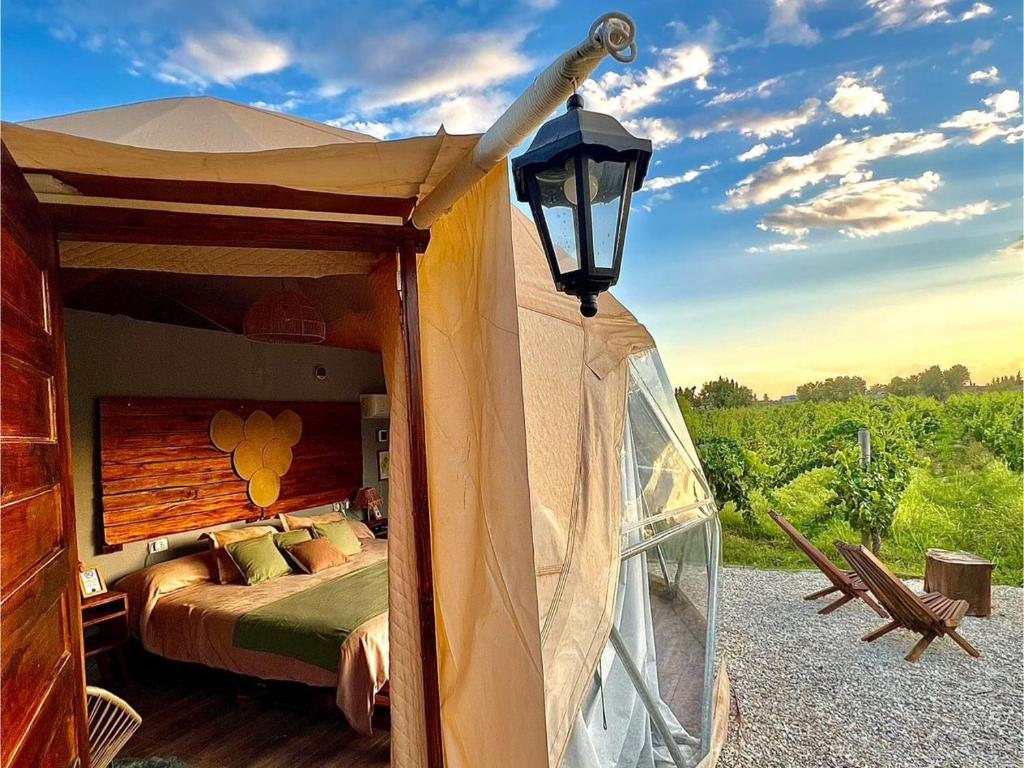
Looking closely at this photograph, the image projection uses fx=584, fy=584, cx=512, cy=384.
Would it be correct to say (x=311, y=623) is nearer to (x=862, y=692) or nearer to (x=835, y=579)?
(x=862, y=692)

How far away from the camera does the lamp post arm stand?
91 centimetres

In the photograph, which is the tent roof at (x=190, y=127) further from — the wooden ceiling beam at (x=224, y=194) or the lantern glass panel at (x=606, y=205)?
the lantern glass panel at (x=606, y=205)

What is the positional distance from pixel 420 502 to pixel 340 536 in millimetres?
3641

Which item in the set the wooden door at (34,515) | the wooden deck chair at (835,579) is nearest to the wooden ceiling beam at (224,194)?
the wooden door at (34,515)

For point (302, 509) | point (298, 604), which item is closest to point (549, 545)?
point (298, 604)

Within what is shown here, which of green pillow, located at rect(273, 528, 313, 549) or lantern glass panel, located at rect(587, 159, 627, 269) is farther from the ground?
lantern glass panel, located at rect(587, 159, 627, 269)

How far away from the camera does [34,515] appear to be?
1156 millimetres

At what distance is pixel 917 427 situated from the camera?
755cm

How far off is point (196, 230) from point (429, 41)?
4.64m

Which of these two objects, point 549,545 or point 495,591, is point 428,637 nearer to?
point 495,591

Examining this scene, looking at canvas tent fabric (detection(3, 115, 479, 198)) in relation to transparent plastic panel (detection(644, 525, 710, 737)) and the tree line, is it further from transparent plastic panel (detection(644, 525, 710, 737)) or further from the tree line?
the tree line

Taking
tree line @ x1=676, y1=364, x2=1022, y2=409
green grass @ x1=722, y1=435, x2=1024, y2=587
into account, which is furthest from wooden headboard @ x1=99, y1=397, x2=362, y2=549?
green grass @ x1=722, y1=435, x2=1024, y2=587

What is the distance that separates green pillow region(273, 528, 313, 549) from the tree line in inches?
226

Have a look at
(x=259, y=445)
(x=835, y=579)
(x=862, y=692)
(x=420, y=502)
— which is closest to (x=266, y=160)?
(x=420, y=502)
